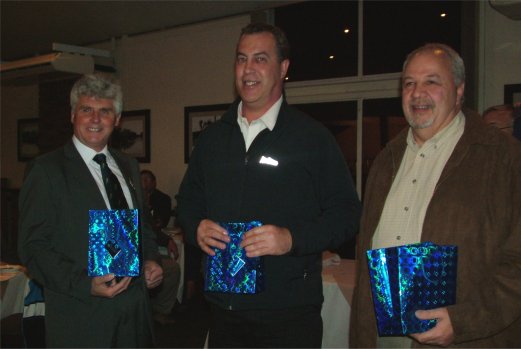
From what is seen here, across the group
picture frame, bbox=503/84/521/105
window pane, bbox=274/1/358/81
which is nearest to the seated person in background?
window pane, bbox=274/1/358/81

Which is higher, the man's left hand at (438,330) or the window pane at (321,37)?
the window pane at (321,37)

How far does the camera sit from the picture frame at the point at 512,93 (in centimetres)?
463

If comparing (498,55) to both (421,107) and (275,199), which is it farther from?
(275,199)

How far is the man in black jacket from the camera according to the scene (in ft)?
5.71

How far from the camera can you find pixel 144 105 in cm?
757

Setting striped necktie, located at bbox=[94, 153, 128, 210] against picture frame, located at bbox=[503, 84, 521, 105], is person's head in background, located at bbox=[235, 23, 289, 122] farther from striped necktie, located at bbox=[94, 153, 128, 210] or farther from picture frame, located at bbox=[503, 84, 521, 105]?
picture frame, located at bbox=[503, 84, 521, 105]

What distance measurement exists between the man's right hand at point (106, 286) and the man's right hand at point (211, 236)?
1.22 feet

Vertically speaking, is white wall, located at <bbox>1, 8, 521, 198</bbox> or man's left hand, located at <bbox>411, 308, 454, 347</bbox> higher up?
white wall, located at <bbox>1, 8, 521, 198</bbox>

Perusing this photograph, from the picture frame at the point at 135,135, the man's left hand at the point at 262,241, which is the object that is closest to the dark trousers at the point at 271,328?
the man's left hand at the point at 262,241

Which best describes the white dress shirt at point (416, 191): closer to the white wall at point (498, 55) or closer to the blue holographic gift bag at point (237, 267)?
the blue holographic gift bag at point (237, 267)

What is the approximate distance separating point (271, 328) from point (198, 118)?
17.8 ft

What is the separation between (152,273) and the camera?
214 centimetres

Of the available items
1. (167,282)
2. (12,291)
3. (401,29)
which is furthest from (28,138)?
(401,29)

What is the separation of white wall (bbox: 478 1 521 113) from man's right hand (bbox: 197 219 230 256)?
407 cm
